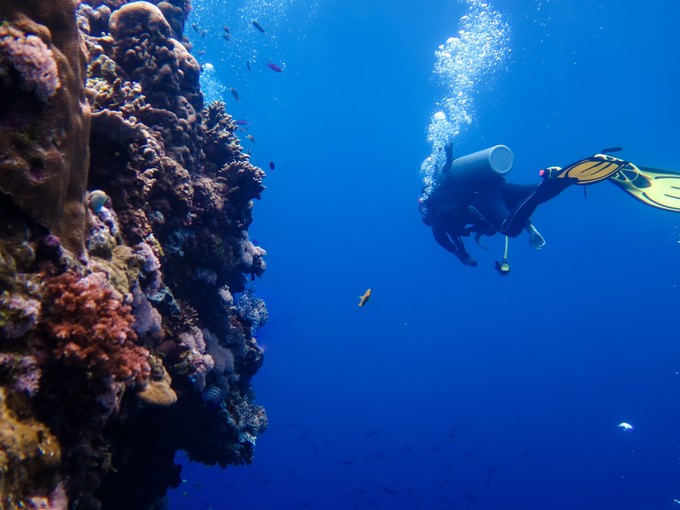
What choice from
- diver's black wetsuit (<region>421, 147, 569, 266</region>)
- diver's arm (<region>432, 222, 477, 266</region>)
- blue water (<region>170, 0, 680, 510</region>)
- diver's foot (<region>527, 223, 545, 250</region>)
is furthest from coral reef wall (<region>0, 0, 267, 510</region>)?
blue water (<region>170, 0, 680, 510</region>)

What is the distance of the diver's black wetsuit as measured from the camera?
479 inches

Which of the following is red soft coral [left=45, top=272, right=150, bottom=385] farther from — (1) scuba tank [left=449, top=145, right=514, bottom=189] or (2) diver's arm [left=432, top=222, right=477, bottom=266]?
(1) scuba tank [left=449, top=145, right=514, bottom=189]

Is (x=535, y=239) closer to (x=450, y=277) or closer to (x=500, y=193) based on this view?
(x=500, y=193)

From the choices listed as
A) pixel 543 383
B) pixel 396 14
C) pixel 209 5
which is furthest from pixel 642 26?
pixel 543 383

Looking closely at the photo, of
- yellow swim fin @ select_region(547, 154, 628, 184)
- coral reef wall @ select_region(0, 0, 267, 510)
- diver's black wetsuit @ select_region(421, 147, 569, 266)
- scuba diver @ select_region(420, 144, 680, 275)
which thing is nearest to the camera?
coral reef wall @ select_region(0, 0, 267, 510)

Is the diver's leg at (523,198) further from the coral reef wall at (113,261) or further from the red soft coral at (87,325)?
the red soft coral at (87,325)

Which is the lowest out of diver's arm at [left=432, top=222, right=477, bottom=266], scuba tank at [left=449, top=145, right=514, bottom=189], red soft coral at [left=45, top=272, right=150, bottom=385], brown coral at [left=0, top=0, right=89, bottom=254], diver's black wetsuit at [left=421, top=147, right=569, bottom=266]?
red soft coral at [left=45, top=272, right=150, bottom=385]

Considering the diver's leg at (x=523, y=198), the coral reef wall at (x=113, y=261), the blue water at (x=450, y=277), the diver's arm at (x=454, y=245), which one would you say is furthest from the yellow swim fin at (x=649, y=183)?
the blue water at (x=450, y=277)

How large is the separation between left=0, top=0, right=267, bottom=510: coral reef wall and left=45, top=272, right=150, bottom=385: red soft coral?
10 millimetres

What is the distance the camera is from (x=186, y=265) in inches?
255

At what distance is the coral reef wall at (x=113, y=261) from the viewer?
2.50 metres

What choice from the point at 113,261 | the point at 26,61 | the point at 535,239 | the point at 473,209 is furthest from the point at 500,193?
the point at 26,61

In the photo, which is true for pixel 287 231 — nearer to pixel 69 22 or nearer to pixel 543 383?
pixel 543 383

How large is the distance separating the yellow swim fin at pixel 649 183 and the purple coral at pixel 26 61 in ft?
39.3
